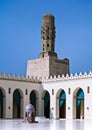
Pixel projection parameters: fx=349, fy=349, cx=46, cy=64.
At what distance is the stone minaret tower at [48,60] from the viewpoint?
5488 cm

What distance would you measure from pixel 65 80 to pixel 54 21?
60.7ft

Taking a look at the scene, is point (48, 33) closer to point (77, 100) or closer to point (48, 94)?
point (48, 94)

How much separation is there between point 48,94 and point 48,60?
261 inches

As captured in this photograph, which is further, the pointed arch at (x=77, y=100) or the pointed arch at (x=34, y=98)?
the pointed arch at (x=34, y=98)

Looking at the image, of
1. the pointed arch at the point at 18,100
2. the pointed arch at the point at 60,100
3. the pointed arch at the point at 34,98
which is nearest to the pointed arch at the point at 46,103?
the pointed arch at the point at 34,98

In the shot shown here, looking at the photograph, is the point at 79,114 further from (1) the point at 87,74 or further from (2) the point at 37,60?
(2) the point at 37,60

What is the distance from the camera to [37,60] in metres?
56.5

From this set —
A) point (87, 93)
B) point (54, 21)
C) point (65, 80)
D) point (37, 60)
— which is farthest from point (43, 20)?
point (87, 93)

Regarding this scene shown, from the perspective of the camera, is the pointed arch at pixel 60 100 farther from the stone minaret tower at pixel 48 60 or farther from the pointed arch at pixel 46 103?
the stone minaret tower at pixel 48 60

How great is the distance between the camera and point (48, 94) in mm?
50375

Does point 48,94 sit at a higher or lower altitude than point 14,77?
lower

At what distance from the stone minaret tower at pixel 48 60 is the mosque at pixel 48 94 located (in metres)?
0.17

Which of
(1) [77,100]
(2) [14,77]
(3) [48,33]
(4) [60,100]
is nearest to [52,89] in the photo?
(4) [60,100]

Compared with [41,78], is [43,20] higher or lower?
higher
